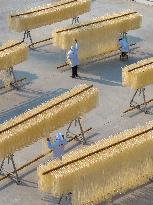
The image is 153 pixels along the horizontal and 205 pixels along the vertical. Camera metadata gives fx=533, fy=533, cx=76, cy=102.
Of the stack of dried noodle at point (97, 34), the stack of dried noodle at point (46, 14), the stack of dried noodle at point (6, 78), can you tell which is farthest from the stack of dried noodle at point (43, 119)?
the stack of dried noodle at point (46, 14)

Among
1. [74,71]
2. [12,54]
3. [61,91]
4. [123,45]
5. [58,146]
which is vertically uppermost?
[12,54]

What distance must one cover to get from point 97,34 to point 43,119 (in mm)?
8414

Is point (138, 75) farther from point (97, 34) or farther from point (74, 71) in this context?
point (97, 34)

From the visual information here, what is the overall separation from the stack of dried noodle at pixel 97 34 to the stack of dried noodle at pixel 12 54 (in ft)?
6.46

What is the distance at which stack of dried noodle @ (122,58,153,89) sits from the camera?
18.9m

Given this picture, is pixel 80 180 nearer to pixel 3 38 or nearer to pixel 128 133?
pixel 128 133

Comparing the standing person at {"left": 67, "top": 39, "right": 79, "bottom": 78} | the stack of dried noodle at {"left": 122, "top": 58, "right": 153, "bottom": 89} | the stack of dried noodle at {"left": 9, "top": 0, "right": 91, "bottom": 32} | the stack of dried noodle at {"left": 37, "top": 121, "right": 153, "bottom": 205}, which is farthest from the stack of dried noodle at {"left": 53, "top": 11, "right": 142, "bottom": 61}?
the stack of dried noodle at {"left": 37, "top": 121, "right": 153, "bottom": 205}

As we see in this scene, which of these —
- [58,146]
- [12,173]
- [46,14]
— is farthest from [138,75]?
[46,14]

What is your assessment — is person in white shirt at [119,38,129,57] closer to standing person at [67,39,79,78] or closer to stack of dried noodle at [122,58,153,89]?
standing person at [67,39,79,78]

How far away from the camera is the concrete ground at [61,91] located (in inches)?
628

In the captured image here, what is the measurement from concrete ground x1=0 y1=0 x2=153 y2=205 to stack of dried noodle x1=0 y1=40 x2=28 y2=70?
52.3 inches

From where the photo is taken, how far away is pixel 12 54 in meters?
21.2

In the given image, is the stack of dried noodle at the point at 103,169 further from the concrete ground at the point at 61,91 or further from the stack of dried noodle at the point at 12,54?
the stack of dried noodle at the point at 12,54

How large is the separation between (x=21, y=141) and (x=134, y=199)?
12.2 ft
